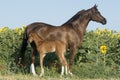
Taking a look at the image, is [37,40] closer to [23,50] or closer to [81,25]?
[23,50]

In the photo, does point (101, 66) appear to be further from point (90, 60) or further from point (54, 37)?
point (54, 37)

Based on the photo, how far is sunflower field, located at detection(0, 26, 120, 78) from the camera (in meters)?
15.2

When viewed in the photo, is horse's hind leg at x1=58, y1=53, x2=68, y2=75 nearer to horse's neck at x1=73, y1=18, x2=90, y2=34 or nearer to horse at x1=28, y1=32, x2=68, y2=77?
horse at x1=28, y1=32, x2=68, y2=77

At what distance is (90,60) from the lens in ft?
52.6

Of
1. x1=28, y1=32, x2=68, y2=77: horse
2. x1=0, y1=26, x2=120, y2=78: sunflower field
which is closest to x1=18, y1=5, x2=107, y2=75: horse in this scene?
x1=28, y1=32, x2=68, y2=77: horse

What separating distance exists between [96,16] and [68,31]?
1.29 metres

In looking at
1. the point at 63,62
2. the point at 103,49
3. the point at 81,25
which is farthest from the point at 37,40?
the point at 103,49

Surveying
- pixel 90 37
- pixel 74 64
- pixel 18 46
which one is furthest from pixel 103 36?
pixel 18 46

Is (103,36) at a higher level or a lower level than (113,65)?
higher

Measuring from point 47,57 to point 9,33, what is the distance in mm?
1724

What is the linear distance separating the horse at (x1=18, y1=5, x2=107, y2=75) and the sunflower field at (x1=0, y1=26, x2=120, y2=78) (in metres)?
0.61

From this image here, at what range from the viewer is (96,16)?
52.2 ft

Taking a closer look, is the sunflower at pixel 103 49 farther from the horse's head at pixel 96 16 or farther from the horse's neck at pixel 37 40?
the horse's neck at pixel 37 40

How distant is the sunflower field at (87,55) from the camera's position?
15245 mm
